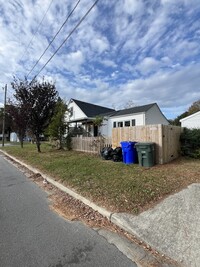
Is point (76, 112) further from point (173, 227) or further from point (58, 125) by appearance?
point (173, 227)

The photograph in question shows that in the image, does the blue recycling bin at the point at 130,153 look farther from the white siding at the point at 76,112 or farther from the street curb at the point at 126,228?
the white siding at the point at 76,112

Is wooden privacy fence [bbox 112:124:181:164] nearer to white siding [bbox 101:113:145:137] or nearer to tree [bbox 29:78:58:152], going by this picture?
tree [bbox 29:78:58:152]

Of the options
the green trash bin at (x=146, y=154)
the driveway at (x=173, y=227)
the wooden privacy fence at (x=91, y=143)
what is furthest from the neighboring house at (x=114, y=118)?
the driveway at (x=173, y=227)

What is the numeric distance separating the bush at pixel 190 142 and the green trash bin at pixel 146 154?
2.87m

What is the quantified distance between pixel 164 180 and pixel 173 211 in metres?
2.34

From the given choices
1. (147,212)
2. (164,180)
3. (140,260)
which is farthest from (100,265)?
(164,180)

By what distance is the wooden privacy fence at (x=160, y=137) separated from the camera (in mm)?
10000

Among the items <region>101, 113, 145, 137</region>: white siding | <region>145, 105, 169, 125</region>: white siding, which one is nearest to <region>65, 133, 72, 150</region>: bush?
<region>101, 113, 145, 137</region>: white siding

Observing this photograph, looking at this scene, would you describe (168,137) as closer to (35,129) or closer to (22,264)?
(22,264)

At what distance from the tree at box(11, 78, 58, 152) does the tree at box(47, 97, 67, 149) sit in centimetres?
105

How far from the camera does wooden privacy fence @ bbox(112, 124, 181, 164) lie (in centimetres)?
1000

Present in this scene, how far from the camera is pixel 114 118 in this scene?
26.6 metres

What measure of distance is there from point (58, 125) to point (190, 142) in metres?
12.4

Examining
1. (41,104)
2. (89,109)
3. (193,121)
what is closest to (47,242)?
(41,104)
